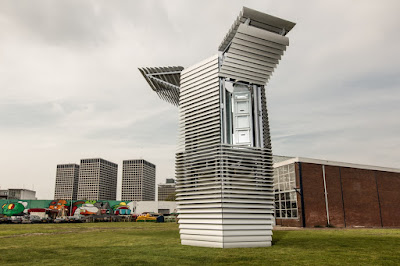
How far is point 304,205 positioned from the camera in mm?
30109

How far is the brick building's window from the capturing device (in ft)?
102

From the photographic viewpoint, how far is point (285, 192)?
3253 cm

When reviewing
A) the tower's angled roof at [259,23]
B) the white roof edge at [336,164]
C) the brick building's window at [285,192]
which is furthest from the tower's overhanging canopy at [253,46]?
the brick building's window at [285,192]

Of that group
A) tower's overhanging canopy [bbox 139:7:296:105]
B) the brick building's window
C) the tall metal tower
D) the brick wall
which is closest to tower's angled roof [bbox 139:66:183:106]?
the tall metal tower

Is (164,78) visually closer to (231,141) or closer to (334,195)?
(231,141)

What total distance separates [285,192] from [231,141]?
21.7 metres

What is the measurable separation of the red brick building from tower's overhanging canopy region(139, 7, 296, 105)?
19.3 m

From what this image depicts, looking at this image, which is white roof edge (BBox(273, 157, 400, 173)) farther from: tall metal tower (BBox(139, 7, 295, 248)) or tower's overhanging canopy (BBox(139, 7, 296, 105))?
tower's overhanging canopy (BBox(139, 7, 296, 105))

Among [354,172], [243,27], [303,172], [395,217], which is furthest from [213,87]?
[395,217]

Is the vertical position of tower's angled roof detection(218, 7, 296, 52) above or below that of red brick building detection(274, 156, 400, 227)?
above

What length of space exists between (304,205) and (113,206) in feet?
146

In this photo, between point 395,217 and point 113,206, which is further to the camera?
point 113,206

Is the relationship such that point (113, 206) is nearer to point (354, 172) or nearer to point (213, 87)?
point (354, 172)

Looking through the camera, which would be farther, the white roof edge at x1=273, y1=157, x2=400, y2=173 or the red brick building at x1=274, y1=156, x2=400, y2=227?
the white roof edge at x1=273, y1=157, x2=400, y2=173
